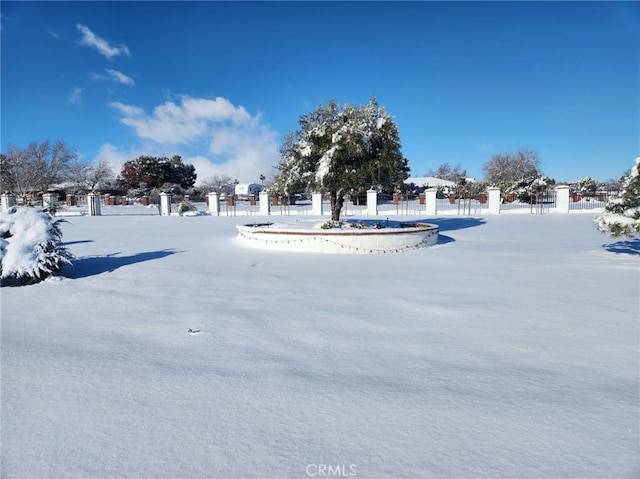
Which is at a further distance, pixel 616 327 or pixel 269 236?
pixel 269 236

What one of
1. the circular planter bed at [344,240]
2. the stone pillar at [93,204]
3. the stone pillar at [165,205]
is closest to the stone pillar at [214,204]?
the stone pillar at [165,205]

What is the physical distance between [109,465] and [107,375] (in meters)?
1.28

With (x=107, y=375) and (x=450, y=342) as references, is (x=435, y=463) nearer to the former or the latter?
(x=450, y=342)

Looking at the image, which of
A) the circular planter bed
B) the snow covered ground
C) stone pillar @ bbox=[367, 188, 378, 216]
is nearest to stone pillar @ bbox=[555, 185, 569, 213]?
stone pillar @ bbox=[367, 188, 378, 216]

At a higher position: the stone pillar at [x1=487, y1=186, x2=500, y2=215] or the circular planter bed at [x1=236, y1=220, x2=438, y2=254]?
the stone pillar at [x1=487, y1=186, x2=500, y2=215]

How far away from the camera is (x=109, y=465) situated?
7.62 feet

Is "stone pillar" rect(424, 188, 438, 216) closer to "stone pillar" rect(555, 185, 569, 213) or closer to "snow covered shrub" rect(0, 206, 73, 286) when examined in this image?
"stone pillar" rect(555, 185, 569, 213)

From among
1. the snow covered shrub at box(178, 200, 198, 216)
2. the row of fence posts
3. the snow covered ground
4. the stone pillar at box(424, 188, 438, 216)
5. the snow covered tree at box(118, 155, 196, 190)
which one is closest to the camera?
the snow covered ground

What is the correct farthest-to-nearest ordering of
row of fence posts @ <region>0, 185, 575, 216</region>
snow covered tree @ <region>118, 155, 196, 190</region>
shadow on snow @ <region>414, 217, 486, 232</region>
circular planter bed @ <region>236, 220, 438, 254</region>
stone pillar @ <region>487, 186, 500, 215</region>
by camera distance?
snow covered tree @ <region>118, 155, 196, 190</region> → stone pillar @ <region>487, 186, 500, 215</region> → row of fence posts @ <region>0, 185, 575, 216</region> → shadow on snow @ <region>414, 217, 486, 232</region> → circular planter bed @ <region>236, 220, 438, 254</region>

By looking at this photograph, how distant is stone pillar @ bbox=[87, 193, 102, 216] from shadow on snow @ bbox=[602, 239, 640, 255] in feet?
110

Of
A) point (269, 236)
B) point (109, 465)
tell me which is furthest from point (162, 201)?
point (109, 465)

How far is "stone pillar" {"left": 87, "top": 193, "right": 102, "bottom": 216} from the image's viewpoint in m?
31.3

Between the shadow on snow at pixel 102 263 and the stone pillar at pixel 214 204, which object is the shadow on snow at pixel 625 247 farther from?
the stone pillar at pixel 214 204

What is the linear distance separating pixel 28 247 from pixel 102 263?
2031 mm
